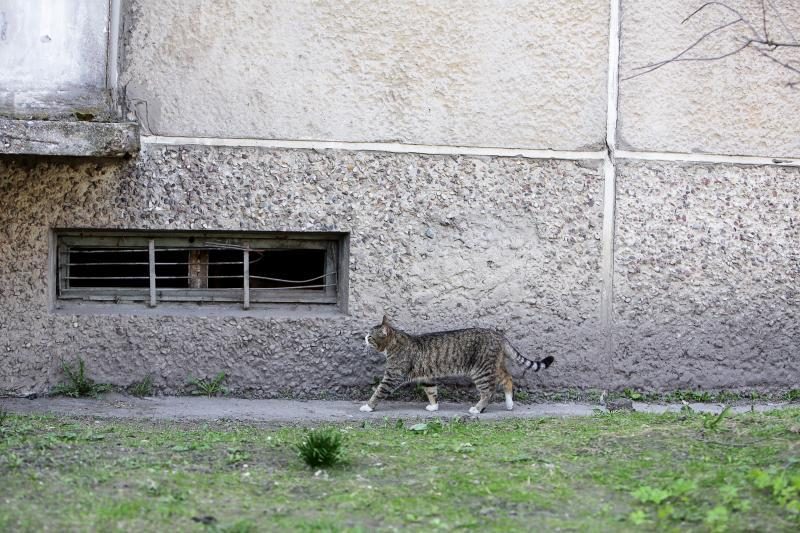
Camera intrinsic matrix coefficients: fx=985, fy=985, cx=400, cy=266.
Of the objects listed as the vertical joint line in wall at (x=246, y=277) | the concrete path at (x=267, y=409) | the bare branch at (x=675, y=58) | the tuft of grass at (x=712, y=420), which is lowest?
the concrete path at (x=267, y=409)

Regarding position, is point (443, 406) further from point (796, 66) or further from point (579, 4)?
point (796, 66)

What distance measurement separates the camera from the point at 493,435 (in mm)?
5859

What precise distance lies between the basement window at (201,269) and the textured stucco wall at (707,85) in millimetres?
2427

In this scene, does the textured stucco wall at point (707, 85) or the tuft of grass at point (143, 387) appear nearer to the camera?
the tuft of grass at point (143, 387)

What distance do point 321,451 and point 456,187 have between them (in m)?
2.80

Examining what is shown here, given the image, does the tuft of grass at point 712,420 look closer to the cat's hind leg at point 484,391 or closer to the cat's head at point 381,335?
the cat's hind leg at point 484,391

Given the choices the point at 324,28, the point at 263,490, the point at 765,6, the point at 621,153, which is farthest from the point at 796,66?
the point at 263,490

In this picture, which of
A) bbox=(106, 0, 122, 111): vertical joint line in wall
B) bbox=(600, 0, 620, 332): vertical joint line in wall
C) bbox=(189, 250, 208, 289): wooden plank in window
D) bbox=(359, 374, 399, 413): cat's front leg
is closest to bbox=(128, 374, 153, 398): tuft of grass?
bbox=(189, 250, 208, 289): wooden plank in window

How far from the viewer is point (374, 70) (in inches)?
275

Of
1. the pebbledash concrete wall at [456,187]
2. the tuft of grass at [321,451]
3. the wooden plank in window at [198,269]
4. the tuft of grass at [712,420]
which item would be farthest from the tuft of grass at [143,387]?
the tuft of grass at [712,420]

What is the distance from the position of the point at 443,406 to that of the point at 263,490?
273 cm

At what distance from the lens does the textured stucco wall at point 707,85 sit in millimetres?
7125

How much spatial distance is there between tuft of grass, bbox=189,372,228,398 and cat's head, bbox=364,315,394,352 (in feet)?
3.61

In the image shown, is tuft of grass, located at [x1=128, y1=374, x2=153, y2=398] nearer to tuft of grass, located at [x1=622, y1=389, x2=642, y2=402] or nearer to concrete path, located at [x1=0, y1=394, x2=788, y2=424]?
concrete path, located at [x1=0, y1=394, x2=788, y2=424]
